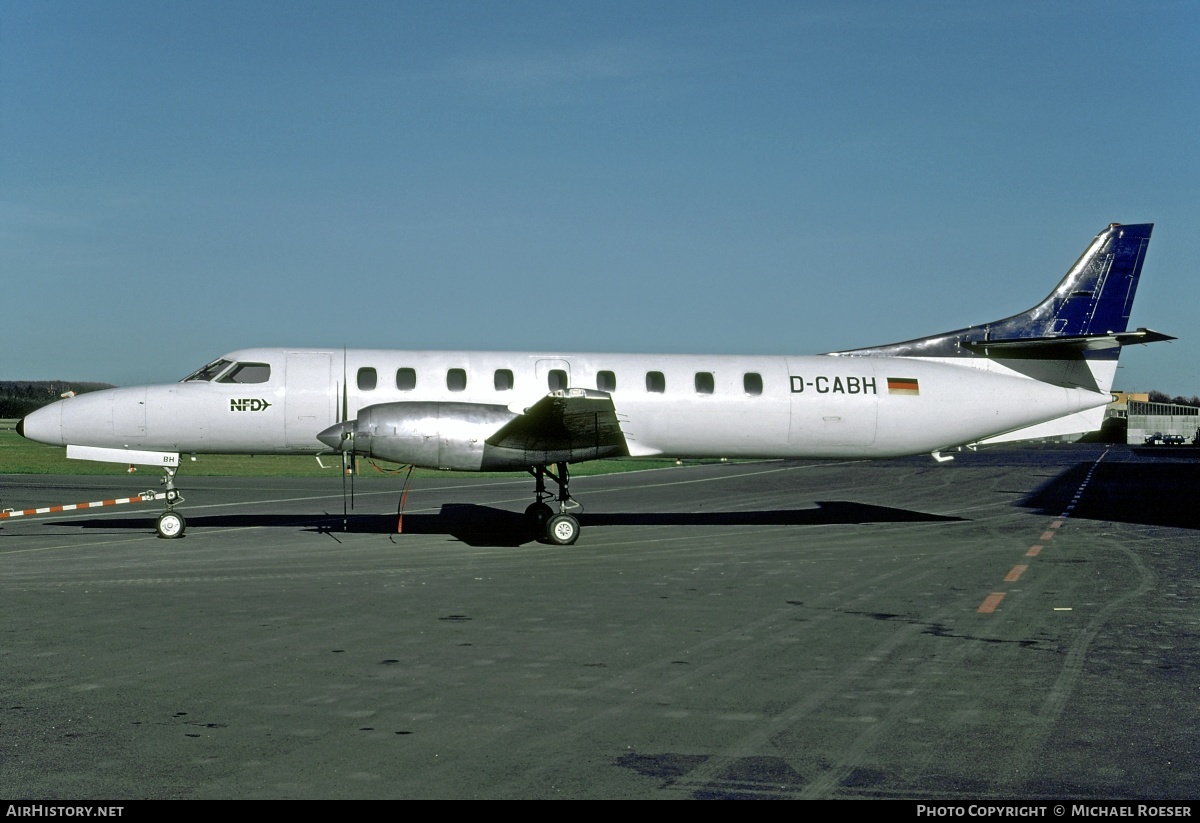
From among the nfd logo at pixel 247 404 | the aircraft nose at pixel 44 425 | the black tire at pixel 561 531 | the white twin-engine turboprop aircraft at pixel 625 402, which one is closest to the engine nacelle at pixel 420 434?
the white twin-engine turboprop aircraft at pixel 625 402

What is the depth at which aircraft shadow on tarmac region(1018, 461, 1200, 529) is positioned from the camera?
Result: 2430 centimetres

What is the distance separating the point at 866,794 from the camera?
19.0 ft

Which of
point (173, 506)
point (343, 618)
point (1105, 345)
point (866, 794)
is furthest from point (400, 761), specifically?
point (1105, 345)

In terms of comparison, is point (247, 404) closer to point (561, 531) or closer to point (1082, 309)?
point (561, 531)

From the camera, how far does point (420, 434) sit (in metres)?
17.0

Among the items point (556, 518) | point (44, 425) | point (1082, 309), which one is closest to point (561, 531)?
point (556, 518)

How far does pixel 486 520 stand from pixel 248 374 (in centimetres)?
595

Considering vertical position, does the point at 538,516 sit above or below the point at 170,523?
below

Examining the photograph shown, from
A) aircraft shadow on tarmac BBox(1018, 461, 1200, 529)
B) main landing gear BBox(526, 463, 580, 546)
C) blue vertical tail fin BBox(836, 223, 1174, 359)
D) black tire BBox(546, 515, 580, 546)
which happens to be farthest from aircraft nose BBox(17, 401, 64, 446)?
aircraft shadow on tarmac BBox(1018, 461, 1200, 529)

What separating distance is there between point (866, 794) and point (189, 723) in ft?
14.2

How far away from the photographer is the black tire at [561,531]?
1811cm

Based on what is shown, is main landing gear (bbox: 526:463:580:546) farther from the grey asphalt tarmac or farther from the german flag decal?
the german flag decal

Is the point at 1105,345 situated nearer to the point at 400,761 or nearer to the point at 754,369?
the point at 754,369

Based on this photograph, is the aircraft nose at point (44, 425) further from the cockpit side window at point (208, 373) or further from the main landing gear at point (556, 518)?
the main landing gear at point (556, 518)
